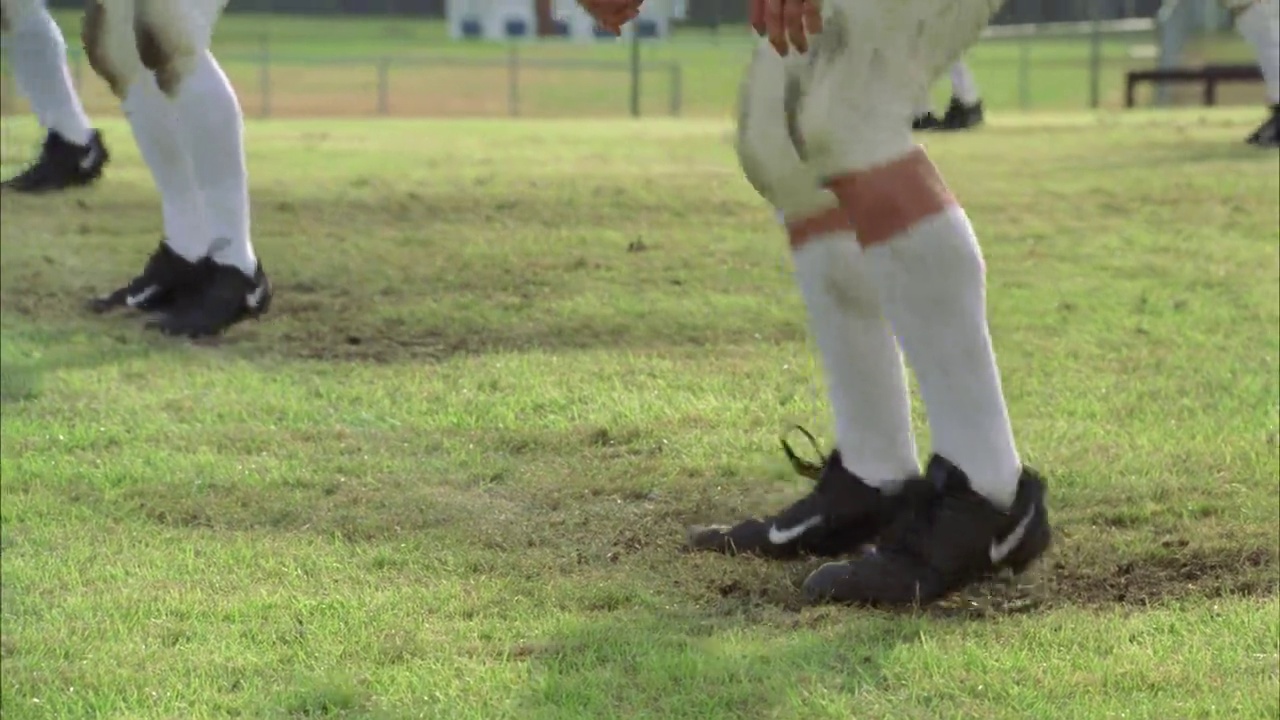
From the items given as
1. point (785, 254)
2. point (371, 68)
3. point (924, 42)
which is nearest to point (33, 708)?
point (924, 42)

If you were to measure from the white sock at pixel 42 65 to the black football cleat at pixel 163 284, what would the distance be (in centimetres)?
329

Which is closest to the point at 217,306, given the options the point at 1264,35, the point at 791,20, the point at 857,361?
the point at 857,361

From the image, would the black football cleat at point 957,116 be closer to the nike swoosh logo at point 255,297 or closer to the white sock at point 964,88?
the white sock at point 964,88

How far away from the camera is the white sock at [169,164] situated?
20.1ft

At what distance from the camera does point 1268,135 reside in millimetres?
12453

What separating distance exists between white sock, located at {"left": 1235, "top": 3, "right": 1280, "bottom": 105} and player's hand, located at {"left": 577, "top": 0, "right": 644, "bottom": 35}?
670cm

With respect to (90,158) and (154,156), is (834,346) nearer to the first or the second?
(154,156)

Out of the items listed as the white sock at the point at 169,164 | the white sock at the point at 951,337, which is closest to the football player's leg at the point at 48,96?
the white sock at the point at 169,164

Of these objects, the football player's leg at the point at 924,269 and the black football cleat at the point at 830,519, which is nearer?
the football player's leg at the point at 924,269

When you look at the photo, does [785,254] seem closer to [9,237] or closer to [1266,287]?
[1266,287]

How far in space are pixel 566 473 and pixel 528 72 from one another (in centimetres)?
3260

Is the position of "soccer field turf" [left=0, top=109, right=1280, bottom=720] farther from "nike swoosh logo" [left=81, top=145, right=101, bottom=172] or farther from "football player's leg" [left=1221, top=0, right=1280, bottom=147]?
"football player's leg" [left=1221, top=0, right=1280, bottom=147]

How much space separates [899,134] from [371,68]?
32421 mm

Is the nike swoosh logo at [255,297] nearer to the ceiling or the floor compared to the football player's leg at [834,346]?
nearer to the floor
